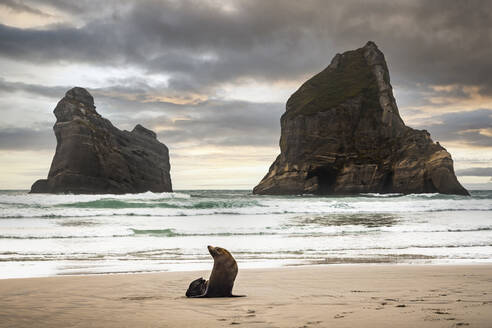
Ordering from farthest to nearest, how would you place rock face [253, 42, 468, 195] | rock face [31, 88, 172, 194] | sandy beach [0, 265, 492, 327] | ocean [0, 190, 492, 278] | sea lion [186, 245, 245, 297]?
rock face [253, 42, 468, 195], rock face [31, 88, 172, 194], ocean [0, 190, 492, 278], sea lion [186, 245, 245, 297], sandy beach [0, 265, 492, 327]

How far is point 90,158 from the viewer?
64.6m

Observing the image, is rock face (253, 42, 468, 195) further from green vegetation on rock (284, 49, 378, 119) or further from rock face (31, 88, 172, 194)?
rock face (31, 88, 172, 194)

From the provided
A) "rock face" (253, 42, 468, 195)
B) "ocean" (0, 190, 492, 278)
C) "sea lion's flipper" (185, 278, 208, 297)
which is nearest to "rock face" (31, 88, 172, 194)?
"rock face" (253, 42, 468, 195)

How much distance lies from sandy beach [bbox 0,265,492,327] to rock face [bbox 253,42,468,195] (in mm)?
61894

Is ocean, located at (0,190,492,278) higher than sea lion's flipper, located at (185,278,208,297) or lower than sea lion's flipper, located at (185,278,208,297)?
lower

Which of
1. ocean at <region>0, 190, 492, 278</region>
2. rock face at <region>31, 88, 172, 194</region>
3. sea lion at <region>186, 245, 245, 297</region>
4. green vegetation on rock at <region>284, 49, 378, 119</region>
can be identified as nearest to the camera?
sea lion at <region>186, 245, 245, 297</region>

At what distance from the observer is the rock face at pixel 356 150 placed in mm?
66875

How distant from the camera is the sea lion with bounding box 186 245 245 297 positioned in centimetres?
579

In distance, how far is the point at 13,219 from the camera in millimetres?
22422

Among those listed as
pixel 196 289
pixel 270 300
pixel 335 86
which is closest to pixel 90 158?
pixel 335 86

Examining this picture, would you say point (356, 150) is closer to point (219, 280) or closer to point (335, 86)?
point (335, 86)

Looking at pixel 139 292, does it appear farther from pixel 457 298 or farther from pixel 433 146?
pixel 433 146

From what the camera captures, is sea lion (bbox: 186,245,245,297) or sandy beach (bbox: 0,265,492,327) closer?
sandy beach (bbox: 0,265,492,327)

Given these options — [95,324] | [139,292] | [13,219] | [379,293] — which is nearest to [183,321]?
[95,324]
